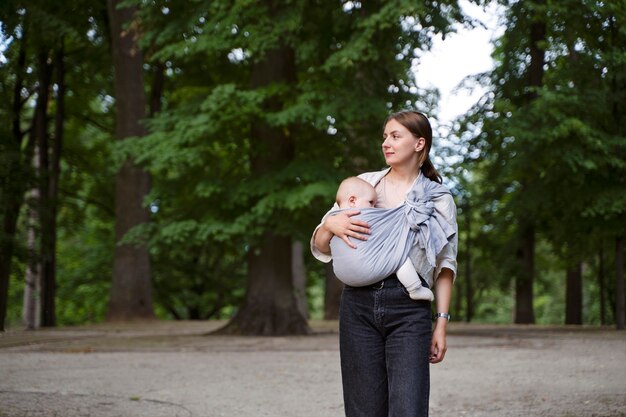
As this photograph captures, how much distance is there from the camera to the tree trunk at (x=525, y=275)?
80.3 ft

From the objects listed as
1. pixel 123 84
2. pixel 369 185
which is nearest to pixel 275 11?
pixel 123 84

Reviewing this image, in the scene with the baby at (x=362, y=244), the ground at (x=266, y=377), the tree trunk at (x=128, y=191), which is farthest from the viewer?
the tree trunk at (x=128, y=191)

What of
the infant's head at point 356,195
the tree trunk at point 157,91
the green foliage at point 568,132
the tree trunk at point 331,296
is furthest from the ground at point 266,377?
the tree trunk at point 157,91

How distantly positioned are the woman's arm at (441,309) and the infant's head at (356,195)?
43cm

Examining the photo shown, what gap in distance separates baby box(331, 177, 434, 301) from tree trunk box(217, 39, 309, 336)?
1374 centimetres

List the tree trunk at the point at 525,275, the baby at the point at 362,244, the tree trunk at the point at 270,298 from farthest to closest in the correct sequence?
the tree trunk at the point at 525,275 < the tree trunk at the point at 270,298 < the baby at the point at 362,244

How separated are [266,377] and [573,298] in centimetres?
1712

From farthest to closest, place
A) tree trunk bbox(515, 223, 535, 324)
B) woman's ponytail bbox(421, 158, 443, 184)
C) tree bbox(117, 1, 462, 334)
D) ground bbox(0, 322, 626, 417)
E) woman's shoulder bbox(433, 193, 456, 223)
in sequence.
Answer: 1. tree trunk bbox(515, 223, 535, 324)
2. tree bbox(117, 1, 462, 334)
3. ground bbox(0, 322, 626, 417)
4. woman's ponytail bbox(421, 158, 443, 184)
5. woman's shoulder bbox(433, 193, 456, 223)

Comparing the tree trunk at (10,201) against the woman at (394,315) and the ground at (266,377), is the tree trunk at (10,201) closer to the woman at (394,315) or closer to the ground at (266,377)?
the ground at (266,377)

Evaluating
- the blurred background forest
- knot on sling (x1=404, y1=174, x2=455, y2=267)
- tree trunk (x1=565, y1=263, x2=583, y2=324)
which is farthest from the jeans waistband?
tree trunk (x1=565, y1=263, x2=583, y2=324)

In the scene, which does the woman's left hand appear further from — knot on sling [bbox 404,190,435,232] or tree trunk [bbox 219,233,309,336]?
tree trunk [bbox 219,233,309,336]

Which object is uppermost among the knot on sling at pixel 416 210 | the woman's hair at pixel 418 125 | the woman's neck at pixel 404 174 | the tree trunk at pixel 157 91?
the tree trunk at pixel 157 91

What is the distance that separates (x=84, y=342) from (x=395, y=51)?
7465 millimetres

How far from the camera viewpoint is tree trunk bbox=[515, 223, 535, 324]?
80.3ft
